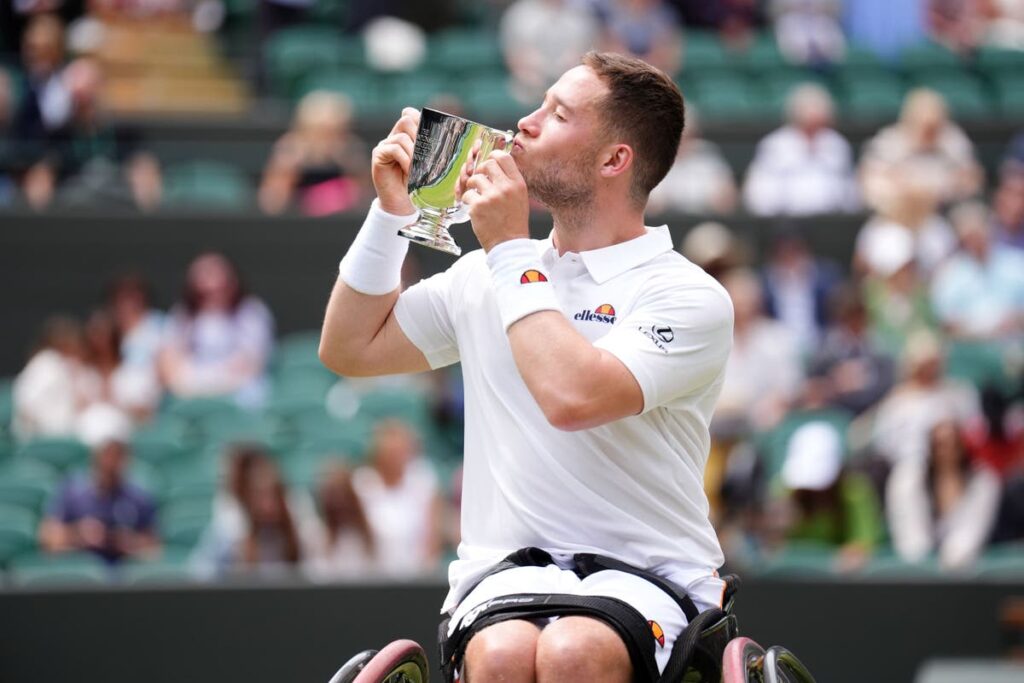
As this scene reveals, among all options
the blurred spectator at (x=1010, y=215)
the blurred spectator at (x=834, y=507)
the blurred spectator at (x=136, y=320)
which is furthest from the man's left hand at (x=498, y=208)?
the blurred spectator at (x=1010, y=215)

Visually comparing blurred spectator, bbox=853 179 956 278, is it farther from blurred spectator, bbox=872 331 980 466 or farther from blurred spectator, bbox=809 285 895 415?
blurred spectator, bbox=872 331 980 466

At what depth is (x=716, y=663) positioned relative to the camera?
330cm

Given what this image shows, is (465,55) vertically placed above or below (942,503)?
above

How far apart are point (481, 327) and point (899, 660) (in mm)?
3814

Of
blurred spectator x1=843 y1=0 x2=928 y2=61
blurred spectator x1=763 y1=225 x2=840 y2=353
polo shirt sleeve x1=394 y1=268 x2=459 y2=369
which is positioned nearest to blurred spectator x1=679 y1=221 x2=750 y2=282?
blurred spectator x1=763 y1=225 x2=840 y2=353

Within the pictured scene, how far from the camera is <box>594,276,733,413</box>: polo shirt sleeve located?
3.26 meters

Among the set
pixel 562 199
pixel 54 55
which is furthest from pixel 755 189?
pixel 562 199

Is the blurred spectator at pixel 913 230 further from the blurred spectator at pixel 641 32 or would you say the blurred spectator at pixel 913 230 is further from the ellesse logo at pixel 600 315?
the ellesse logo at pixel 600 315

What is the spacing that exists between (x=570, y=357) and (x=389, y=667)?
704mm

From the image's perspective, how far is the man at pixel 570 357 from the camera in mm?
3176

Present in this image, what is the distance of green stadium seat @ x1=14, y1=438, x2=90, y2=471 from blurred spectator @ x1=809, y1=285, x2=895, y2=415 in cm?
367

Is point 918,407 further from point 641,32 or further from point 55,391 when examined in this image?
point 641,32

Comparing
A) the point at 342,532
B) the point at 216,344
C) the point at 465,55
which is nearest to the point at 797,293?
the point at 216,344

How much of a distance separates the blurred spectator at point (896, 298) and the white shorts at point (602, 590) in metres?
6.11
